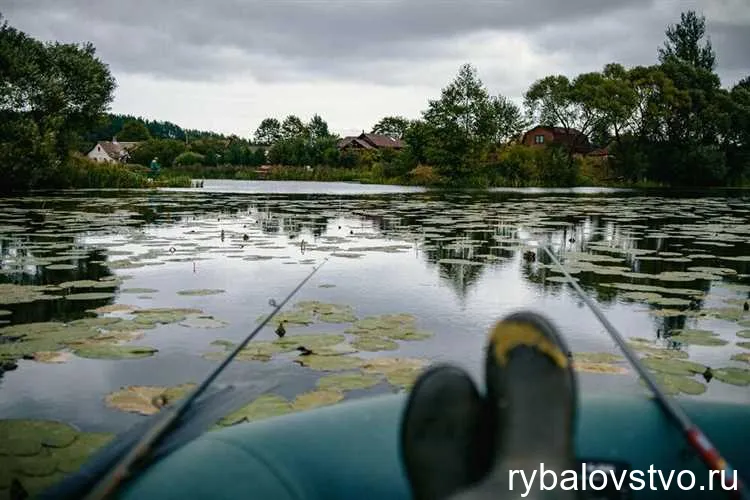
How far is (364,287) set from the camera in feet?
16.2

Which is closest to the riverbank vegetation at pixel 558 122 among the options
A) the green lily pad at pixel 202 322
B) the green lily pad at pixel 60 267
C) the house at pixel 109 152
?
the green lily pad at pixel 60 267

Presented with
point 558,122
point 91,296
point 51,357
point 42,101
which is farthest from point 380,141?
point 51,357

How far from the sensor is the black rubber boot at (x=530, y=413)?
102cm

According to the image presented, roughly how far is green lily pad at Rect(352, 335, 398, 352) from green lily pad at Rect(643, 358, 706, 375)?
1287 mm

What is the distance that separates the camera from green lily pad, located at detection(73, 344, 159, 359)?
9.94 ft

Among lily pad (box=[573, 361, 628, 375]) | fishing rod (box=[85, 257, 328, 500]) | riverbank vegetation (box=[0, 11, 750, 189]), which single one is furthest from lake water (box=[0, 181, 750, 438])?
riverbank vegetation (box=[0, 11, 750, 189])

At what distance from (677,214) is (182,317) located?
40.7 feet

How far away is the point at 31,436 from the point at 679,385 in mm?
2585

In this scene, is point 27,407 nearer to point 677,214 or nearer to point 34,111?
point 677,214

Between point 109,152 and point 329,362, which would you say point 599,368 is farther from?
point 109,152

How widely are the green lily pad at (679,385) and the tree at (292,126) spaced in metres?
76.2

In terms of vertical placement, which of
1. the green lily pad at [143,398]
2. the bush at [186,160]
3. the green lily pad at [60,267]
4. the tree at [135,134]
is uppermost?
the tree at [135,134]

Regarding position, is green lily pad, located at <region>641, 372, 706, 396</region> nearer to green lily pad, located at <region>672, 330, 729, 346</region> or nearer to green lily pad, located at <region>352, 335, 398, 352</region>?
green lily pad, located at <region>672, 330, 729, 346</region>

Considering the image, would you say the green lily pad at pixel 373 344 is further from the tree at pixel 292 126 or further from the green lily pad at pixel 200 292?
the tree at pixel 292 126
